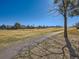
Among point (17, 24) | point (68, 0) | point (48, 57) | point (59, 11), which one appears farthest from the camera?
point (17, 24)

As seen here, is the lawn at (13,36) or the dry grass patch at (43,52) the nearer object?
the dry grass patch at (43,52)

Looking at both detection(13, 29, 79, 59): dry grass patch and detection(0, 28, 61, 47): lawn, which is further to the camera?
detection(0, 28, 61, 47): lawn

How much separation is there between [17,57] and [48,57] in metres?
1.68

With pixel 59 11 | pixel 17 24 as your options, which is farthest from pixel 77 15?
pixel 17 24

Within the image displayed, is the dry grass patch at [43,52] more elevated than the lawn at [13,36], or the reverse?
the lawn at [13,36]

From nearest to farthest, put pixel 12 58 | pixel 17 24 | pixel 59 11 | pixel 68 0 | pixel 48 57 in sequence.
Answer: pixel 12 58 < pixel 48 57 < pixel 68 0 < pixel 59 11 < pixel 17 24

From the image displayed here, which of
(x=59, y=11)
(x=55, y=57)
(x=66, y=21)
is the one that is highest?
(x=59, y=11)

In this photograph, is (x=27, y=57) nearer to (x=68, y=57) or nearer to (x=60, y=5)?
(x=68, y=57)

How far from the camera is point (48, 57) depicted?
869cm

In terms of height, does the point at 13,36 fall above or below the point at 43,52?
above

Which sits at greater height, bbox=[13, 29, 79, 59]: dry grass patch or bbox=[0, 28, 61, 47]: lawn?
bbox=[0, 28, 61, 47]: lawn

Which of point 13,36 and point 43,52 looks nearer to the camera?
point 43,52

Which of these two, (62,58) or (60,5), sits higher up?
(60,5)

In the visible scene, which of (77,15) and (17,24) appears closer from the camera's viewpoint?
(77,15)
